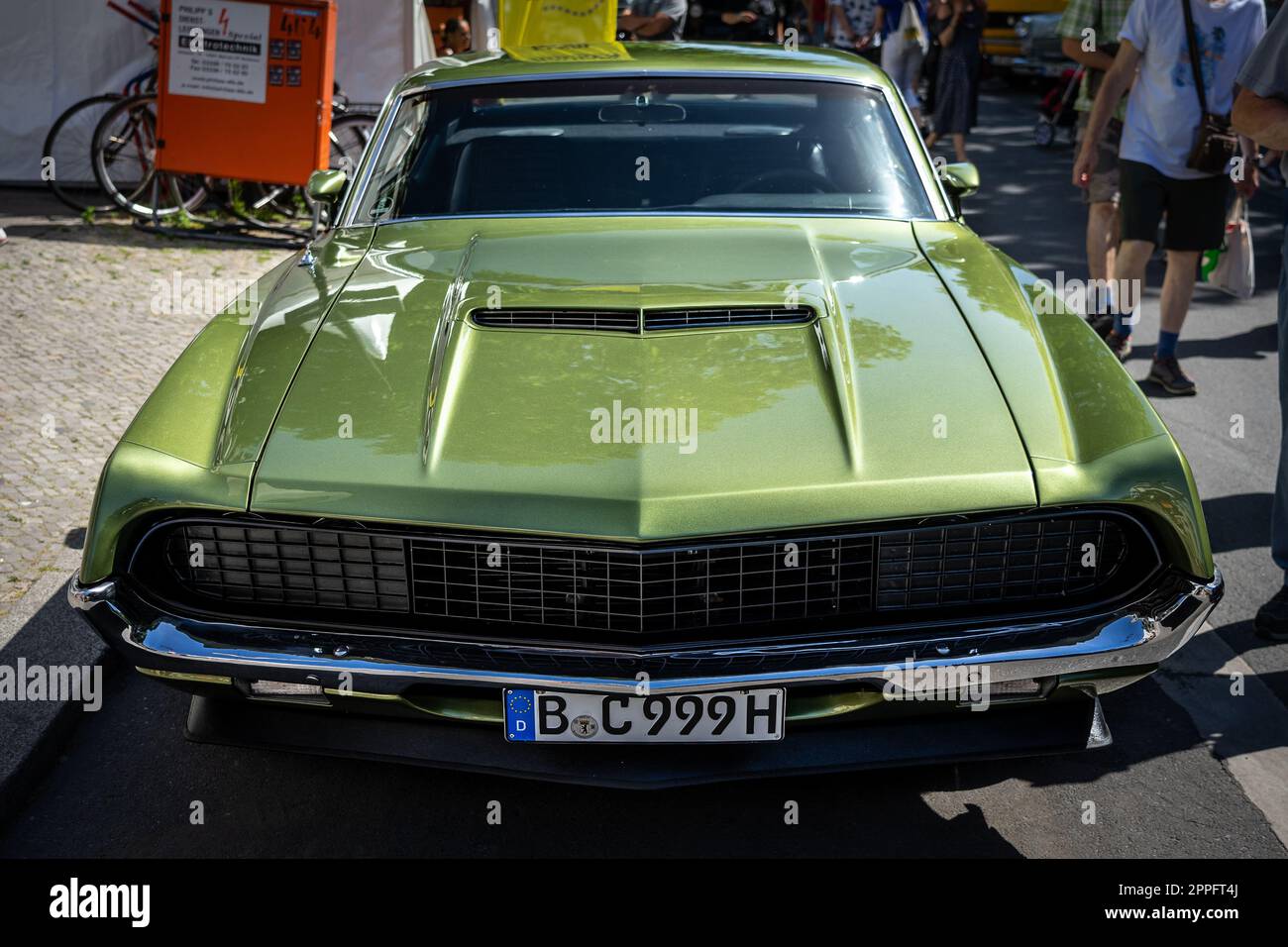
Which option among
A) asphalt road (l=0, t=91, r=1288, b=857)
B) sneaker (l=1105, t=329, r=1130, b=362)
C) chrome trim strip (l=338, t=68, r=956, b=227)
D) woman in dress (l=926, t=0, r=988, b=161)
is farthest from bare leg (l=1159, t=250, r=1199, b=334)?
woman in dress (l=926, t=0, r=988, b=161)

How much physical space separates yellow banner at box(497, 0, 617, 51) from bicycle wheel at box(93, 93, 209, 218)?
266 cm

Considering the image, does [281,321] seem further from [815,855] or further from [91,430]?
[91,430]

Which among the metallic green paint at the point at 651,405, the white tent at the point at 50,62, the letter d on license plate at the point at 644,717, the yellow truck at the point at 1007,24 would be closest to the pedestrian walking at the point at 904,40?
the white tent at the point at 50,62

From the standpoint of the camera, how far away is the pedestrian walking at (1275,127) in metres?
3.83

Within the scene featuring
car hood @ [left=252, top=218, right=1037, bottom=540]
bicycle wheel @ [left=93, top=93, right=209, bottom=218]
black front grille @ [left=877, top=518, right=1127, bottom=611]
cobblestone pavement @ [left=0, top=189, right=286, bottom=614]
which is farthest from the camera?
bicycle wheel @ [left=93, top=93, right=209, bottom=218]

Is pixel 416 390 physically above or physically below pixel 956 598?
above

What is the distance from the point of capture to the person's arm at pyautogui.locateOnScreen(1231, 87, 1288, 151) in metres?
3.83

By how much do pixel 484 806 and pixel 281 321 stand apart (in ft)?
4.20

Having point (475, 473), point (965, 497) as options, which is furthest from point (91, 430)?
point (965, 497)

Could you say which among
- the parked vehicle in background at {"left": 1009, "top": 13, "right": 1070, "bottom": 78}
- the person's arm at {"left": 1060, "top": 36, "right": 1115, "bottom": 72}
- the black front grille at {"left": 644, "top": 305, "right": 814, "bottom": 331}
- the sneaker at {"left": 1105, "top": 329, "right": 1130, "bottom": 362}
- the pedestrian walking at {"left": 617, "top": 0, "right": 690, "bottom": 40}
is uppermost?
the parked vehicle in background at {"left": 1009, "top": 13, "right": 1070, "bottom": 78}

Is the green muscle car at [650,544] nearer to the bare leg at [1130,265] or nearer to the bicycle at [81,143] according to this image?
the bare leg at [1130,265]

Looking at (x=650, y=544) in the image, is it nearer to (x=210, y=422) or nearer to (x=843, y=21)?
(x=210, y=422)

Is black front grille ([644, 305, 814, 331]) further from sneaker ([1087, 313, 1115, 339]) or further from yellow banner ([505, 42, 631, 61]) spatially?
sneaker ([1087, 313, 1115, 339])

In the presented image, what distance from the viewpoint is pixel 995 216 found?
994cm
